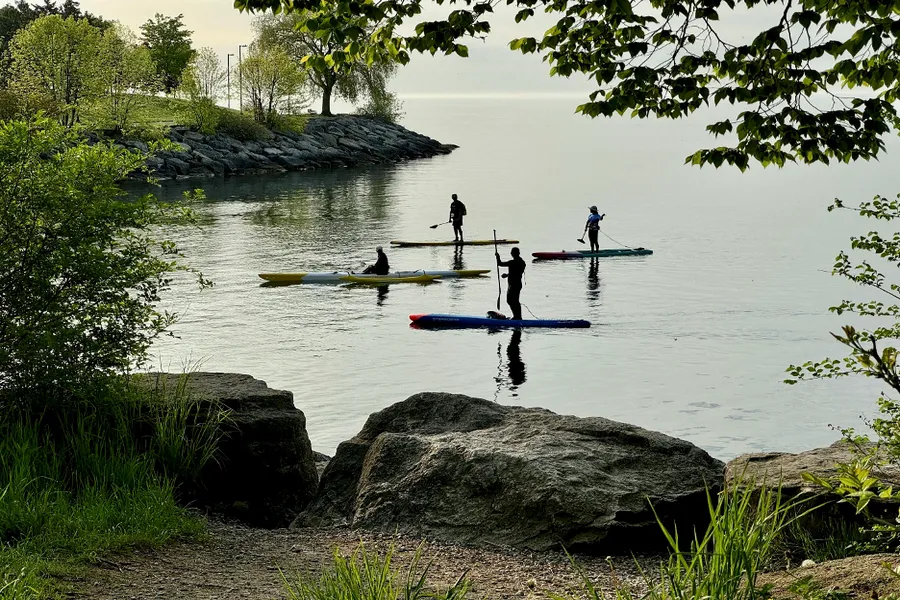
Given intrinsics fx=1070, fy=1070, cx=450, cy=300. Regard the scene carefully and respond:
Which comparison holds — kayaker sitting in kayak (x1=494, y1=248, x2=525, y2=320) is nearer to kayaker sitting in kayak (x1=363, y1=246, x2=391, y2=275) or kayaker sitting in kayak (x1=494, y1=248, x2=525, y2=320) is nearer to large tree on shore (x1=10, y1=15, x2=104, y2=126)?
Result: kayaker sitting in kayak (x1=363, y1=246, x2=391, y2=275)

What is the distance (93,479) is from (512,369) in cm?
1359

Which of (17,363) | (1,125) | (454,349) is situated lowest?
(454,349)

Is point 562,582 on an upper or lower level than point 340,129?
lower

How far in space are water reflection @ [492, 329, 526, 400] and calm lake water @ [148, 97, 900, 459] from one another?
8cm

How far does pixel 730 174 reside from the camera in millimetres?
92562

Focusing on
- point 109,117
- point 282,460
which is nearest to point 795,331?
point 282,460

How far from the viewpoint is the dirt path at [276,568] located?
6.83 meters

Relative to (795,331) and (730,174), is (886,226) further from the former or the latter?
(730,174)

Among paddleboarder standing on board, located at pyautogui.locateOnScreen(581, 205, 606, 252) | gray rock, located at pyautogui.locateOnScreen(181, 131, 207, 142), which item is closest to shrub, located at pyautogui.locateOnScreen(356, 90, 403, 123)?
gray rock, located at pyautogui.locateOnScreen(181, 131, 207, 142)

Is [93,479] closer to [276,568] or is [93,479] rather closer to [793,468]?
[276,568]

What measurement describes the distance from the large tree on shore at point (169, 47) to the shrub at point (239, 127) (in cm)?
2319

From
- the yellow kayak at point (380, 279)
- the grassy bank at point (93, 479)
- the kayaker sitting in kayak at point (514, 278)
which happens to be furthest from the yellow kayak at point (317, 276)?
the grassy bank at point (93, 479)

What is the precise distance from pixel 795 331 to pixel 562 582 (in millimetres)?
20280

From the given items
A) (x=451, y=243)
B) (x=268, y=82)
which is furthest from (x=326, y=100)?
(x=451, y=243)
